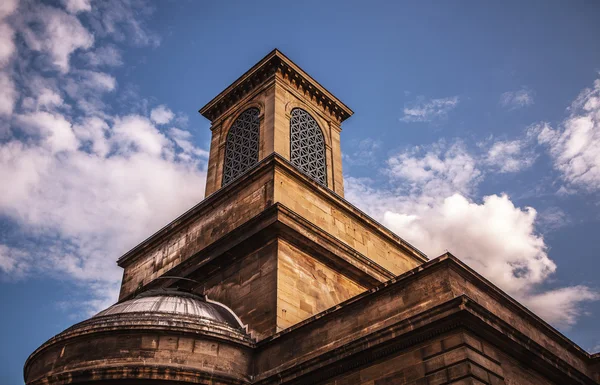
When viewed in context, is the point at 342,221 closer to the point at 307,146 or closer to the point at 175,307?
Result: the point at 307,146

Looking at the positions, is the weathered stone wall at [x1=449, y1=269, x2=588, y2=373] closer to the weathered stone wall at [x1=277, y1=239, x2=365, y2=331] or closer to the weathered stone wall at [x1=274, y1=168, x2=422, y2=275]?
the weathered stone wall at [x1=277, y1=239, x2=365, y2=331]

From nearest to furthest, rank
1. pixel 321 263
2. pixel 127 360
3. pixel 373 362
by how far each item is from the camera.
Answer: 1. pixel 373 362
2. pixel 127 360
3. pixel 321 263

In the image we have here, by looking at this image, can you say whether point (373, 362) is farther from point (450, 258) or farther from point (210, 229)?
point (210, 229)

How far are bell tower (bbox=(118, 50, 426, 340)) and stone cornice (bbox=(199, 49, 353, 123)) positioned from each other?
0.04m

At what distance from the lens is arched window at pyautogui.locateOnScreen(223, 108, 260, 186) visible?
23.0m

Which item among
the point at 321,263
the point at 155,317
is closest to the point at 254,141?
the point at 321,263

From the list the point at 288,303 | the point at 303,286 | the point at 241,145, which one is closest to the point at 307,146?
the point at 241,145

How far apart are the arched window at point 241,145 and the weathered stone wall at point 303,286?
5.88m

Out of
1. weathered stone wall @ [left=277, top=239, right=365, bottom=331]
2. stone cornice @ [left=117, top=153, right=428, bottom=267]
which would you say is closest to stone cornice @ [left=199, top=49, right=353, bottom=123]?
stone cornice @ [left=117, top=153, right=428, bottom=267]

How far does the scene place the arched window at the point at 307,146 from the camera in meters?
22.8

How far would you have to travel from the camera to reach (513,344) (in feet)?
40.6

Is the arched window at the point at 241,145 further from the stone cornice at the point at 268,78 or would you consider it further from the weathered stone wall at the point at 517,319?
the weathered stone wall at the point at 517,319

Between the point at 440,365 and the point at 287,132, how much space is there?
13.0 meters

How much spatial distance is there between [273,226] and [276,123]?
20.5 ft
